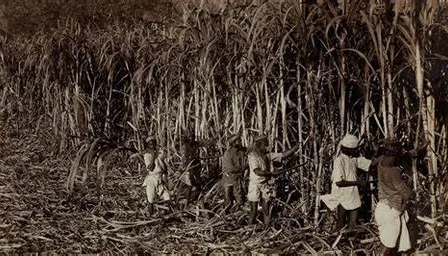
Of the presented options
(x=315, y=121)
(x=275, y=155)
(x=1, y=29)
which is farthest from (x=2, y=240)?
(x=1, y=29)

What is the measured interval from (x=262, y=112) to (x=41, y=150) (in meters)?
3.54

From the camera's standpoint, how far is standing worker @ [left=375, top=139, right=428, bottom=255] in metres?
3.69

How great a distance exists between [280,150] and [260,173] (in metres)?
0.59

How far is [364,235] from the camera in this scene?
4156 millimetres

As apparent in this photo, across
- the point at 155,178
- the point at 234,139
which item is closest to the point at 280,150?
the point at 234,139

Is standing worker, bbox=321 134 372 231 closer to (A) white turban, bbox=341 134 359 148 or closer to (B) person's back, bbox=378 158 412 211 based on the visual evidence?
(A) white turban, bbox=341 134 359 148

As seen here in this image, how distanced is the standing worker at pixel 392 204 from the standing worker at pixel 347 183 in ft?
0.76

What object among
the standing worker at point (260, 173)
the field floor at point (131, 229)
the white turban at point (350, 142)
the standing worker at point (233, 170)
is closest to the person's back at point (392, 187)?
the white turban at point (350, 142)

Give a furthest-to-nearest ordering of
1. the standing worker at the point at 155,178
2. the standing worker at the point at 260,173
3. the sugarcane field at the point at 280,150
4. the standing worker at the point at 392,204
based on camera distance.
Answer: the standing worker at the point at 155,178, the standing worker at the point at 260,173, the sugarcane field at the point at 280,150, the standing worker at the point at 392,204

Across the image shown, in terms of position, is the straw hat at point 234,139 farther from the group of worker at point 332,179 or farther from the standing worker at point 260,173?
the standing worker at point 260,173

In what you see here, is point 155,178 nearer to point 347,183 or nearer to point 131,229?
point 131,229

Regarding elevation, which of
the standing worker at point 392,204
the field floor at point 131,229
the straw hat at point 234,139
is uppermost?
the straw hat at point 234,139

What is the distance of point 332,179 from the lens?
409 centimetres

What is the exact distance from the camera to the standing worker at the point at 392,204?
12.1ft
